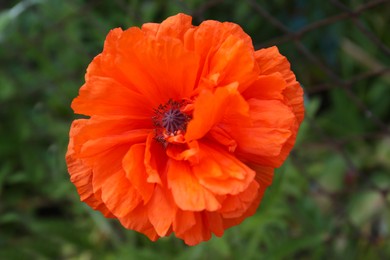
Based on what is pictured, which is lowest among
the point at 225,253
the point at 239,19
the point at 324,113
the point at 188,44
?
the point at 324,113

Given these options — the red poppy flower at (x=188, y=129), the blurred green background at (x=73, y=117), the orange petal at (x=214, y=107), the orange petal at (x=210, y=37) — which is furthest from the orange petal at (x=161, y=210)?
the blurred green background at (x=73, y=117)

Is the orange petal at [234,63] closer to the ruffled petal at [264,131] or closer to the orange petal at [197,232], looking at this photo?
the ruffled petal at [264,131]

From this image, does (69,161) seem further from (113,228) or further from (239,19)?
(239,19)

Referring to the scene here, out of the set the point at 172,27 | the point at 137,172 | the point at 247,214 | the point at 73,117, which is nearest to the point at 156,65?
the point at 172,27

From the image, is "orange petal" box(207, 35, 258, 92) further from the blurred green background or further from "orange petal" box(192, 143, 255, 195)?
the blurred green background

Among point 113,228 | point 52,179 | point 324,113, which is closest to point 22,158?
point 52,179

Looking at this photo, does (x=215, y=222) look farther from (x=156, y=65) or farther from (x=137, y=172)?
(x=156, y=65)
